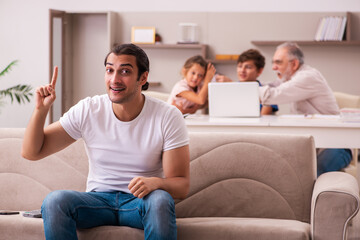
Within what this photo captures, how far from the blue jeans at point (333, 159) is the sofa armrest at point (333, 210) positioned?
1.53 metres

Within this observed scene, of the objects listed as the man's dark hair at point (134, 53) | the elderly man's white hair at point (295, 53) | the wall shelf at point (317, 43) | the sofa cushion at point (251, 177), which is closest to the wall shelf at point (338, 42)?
the wall shelf at point (317, 43)

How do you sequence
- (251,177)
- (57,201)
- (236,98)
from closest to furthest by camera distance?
(57,201)
(251,177)
(236,98)

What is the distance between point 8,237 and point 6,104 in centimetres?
518

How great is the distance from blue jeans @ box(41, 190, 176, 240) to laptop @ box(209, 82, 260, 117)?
1.72 m

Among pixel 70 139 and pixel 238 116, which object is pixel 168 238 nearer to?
pixel 70 139

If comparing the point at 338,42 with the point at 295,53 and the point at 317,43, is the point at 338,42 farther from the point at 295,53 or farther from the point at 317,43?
the point at 295,53

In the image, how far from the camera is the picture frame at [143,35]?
21.3 ft

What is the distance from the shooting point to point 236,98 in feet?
12.2

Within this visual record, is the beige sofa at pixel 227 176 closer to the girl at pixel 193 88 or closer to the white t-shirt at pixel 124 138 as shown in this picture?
the white t-shirt at pixel 124 138

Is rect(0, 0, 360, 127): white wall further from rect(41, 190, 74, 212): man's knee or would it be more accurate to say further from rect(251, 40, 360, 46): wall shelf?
rect(41, 190, 74, 212): man's knee

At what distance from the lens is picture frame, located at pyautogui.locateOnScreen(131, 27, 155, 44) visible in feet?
21.3

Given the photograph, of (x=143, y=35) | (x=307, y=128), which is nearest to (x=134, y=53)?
(x=307, y=128)

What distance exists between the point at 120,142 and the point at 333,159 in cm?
189

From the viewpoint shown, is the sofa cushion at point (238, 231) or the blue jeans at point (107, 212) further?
the sofa cushion at point (238, 231)
